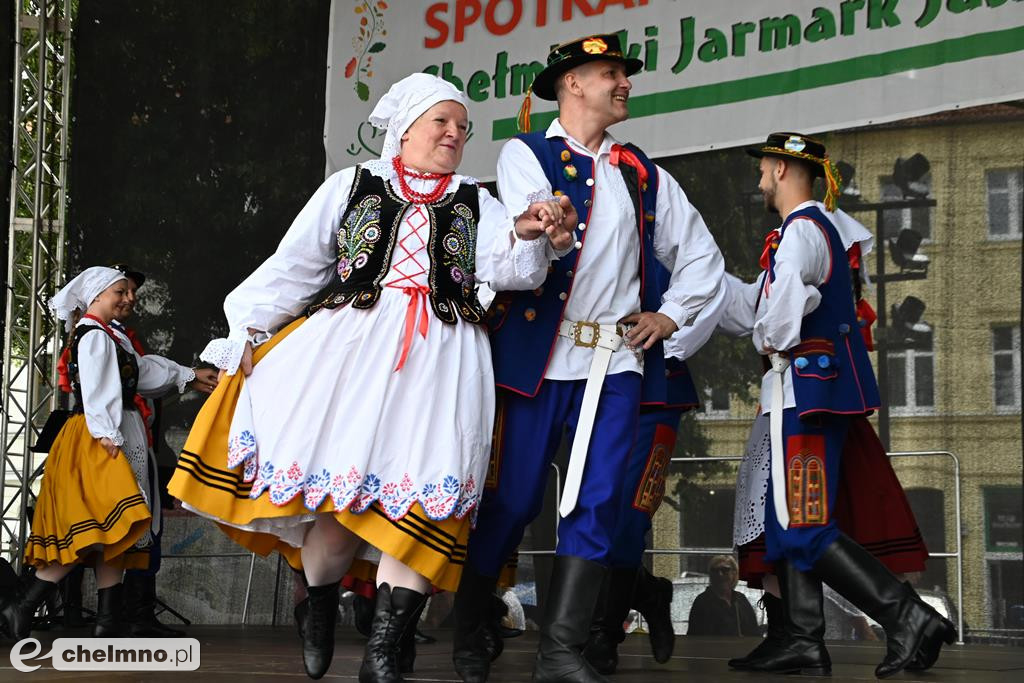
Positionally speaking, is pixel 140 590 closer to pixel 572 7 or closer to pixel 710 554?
pixel 710 554

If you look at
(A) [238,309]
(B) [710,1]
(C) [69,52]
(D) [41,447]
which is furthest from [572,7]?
(A) [238,309]

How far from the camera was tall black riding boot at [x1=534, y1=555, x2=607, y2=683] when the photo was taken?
302 centimetres

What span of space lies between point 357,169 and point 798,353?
4.63 feet

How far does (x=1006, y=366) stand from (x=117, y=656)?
400cm

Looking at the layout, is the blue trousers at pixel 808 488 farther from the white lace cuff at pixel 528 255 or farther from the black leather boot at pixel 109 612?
the black leather boot at pixel 109 612

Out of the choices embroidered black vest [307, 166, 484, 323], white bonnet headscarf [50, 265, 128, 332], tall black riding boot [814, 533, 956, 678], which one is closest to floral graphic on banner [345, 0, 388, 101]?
white bonnet headscarf [50, 265, 128, 332]

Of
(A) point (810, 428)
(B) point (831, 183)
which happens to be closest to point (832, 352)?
(A) point (810, 428)

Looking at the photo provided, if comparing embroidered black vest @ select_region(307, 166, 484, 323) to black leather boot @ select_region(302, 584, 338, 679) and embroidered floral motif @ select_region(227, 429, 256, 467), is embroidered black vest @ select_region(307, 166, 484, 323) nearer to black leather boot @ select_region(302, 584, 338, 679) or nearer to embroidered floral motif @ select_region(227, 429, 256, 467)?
embroidered floral motif @ select_region(227, 429, 256, 467)

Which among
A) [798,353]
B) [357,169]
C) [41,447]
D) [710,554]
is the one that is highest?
[357,169]

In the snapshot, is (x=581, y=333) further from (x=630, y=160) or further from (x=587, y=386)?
(x=630, y=160)

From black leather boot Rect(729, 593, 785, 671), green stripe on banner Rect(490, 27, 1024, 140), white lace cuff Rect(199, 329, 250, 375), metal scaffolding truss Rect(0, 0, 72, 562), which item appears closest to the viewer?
white lace cuff Rect(199, 329, 250, 375)

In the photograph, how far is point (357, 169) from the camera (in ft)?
11.4

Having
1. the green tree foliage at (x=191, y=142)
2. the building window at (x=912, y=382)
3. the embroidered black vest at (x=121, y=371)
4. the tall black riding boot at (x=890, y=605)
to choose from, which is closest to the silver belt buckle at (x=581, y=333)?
the tall black riding boot at (x=890, y=605)

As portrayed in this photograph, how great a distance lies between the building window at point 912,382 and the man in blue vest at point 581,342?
9.60 ft
